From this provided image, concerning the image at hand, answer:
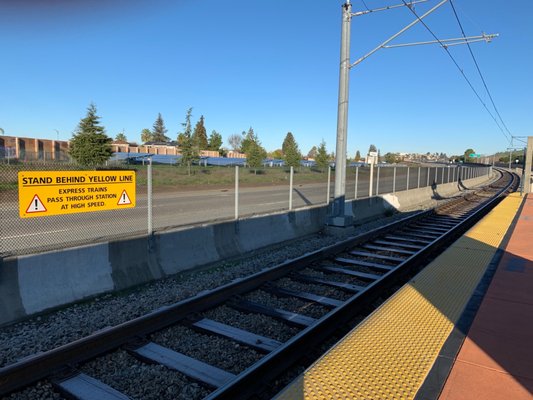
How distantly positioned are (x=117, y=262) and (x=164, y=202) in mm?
13325

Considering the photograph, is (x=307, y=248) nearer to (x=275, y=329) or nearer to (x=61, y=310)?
(x=275, y=329)

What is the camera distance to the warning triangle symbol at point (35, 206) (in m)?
5.66

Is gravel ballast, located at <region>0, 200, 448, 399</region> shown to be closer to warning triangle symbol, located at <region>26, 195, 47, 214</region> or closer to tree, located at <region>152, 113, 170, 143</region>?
warning triangle symbol, located at <region>26, 195, 47, 214</region>

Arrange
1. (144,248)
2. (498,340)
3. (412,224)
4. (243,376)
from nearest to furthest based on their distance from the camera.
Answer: (243,376) < (498,340) < (144,248) < (412,224)

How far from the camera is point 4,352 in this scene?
14.1 feet

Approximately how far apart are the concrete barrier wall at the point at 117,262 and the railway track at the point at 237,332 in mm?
1719

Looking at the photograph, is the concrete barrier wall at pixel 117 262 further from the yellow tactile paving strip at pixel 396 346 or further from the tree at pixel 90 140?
the tree at pixel 90 140

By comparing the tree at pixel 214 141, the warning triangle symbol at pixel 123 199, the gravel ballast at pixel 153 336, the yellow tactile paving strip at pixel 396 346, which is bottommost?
the gravel ballast at pixel 153 336

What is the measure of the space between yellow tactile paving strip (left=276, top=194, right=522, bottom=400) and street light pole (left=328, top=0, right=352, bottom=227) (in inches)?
213

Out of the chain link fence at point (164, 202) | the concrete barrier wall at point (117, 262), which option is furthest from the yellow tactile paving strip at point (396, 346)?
the chain link fence at point (164, 202)

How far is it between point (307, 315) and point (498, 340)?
2.33m

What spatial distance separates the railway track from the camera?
363 cm

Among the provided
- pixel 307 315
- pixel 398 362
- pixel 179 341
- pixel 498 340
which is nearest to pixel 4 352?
pixel 179 341

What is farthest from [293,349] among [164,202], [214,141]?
[214,141]
